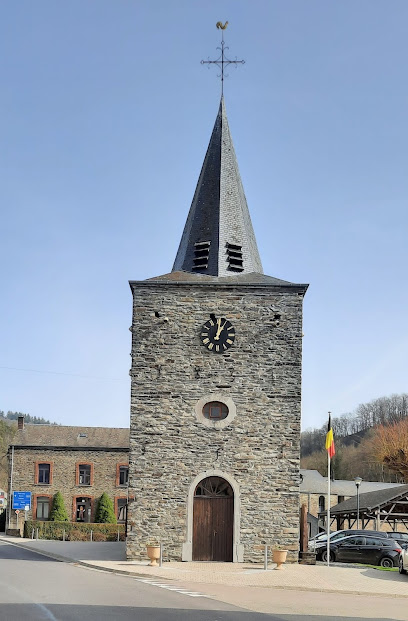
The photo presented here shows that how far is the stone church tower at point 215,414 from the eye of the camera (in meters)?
21.2

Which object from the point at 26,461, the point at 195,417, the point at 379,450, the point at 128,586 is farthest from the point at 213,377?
the point at 379,450

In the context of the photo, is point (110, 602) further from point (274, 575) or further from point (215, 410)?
point (215, 410)

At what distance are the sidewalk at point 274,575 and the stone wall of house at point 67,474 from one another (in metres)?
23.0

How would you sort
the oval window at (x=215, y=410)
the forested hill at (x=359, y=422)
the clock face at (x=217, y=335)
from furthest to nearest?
the forested hill at (x=359, y=422) → the clock face at (x=217, y=335) → the oval window at (x=215, y=410)

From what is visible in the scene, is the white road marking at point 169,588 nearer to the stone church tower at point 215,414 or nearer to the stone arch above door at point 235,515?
the stone arch above door at point 235,515

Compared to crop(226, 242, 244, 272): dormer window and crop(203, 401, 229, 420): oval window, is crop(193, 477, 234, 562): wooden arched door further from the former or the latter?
crop(226, 242, 244, 272): dormer window

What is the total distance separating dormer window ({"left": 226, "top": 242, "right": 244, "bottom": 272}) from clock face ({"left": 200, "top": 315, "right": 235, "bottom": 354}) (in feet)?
6.68

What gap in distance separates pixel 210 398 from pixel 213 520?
3.45 meters

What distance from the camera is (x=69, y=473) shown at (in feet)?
150

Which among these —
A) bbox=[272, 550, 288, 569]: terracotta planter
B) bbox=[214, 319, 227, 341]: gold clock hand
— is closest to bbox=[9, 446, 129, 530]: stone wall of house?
bbox=[214, 319, 227, 341]: gold clock hand

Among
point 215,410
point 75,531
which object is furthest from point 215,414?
point 75,531

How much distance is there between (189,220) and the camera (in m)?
25.5

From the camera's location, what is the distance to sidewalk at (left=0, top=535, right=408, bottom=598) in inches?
643

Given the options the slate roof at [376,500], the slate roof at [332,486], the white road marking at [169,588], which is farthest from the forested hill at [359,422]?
the white road marking at [169,588]
